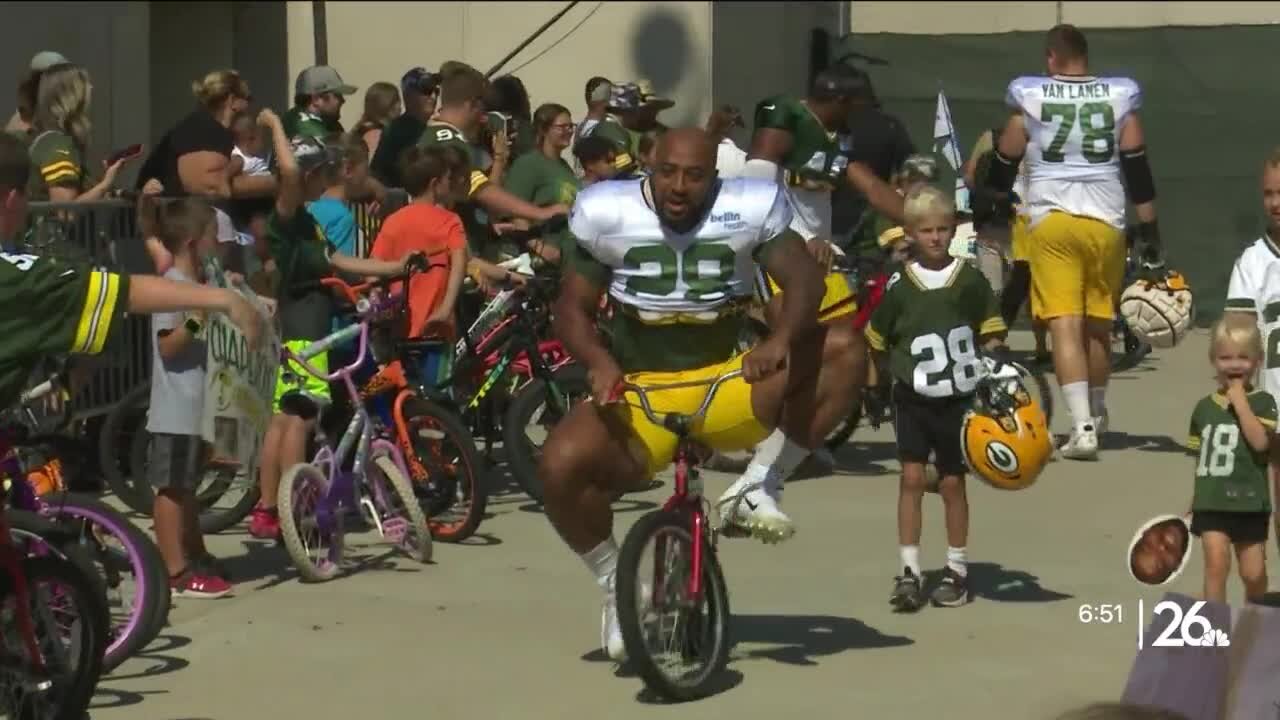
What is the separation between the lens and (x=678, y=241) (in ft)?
26.1

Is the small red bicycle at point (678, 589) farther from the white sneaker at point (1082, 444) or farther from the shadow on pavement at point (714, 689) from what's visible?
the white sneaker at point (1082, 444)

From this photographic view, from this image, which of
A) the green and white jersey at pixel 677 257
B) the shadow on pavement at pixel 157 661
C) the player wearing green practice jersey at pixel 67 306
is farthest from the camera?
the shadow on pavement at pixel 157 661

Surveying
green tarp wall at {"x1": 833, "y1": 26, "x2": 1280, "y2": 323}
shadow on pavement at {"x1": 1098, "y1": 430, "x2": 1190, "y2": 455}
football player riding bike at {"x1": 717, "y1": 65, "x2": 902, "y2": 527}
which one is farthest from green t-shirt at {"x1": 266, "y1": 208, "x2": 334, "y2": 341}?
green tarp wall at {"x1": 833, "y1": 26, "x2": 1280, "y2": 323}

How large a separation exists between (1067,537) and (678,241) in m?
3.44

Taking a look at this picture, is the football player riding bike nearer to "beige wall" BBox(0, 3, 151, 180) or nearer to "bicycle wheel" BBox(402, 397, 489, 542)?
"bicycle wheel" BBox(402, 397, 489, 542)

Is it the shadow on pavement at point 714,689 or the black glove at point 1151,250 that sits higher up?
the black glove at point 1151,250

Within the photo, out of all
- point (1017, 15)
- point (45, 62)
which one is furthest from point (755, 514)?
point (1017, 15)

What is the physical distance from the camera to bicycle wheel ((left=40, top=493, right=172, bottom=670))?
812 cm

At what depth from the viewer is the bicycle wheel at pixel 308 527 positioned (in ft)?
31.7

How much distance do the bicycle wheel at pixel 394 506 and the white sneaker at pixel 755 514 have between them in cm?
207

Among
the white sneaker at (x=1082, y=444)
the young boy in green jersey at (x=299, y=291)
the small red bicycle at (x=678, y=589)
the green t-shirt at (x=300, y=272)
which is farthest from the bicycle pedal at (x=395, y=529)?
the white sneaker at (x=1082, y=444)

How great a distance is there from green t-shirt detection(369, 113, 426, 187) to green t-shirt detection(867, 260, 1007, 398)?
177 inches

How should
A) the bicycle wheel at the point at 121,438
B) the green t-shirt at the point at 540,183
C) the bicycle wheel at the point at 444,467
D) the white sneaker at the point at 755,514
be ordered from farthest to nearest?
the green t-shirt at the point at 540,183 → the bicycle wheel at the point at 121,438 → the bicycle wheel at the point at 444,467 → the white sneaker at the point at 755,514

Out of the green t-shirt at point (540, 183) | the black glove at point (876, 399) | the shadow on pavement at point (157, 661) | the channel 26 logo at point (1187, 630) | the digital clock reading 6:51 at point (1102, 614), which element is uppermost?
the green t-shirt at point (540, 183)
